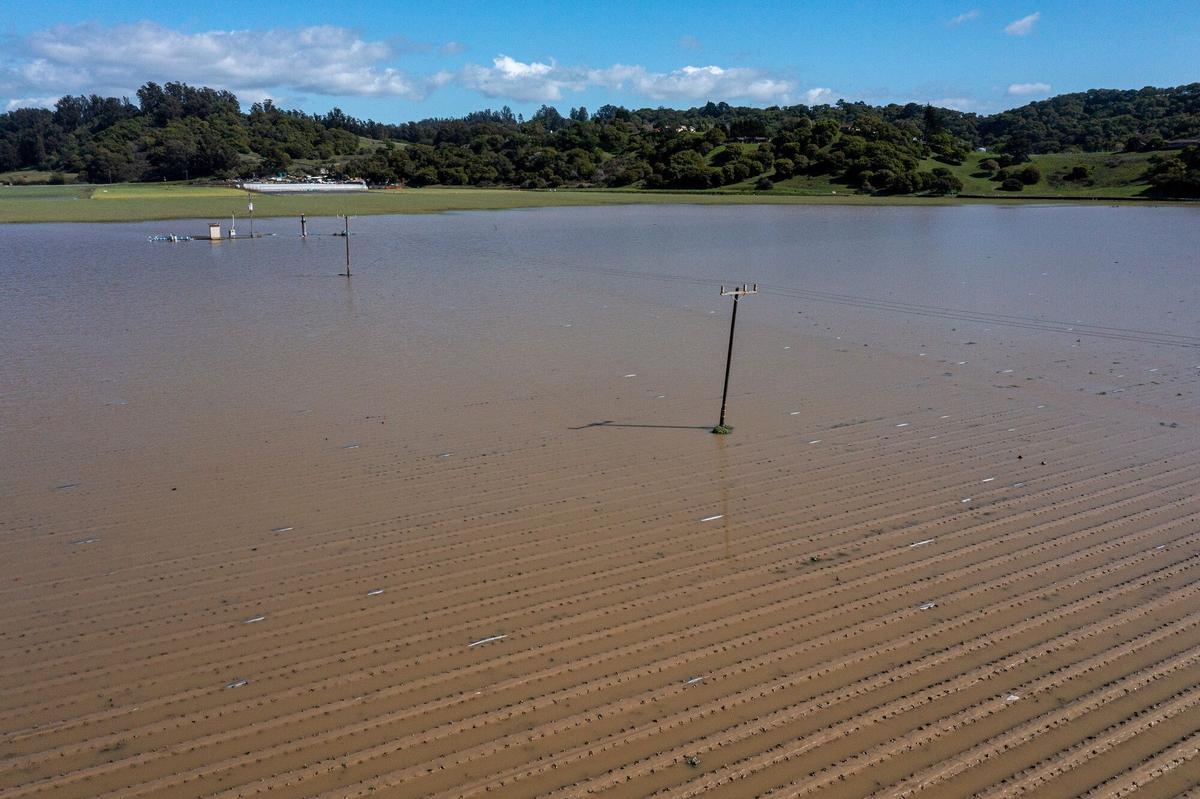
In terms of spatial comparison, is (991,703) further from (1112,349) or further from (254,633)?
(1112,349)

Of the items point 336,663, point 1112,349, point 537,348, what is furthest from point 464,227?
point 336,663

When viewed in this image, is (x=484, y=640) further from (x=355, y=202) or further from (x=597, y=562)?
(x=355, y=202)

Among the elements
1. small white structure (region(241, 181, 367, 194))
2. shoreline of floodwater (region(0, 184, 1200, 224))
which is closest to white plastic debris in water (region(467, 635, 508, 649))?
shoreline of floodwater (region(0, 184, 1200, 224))

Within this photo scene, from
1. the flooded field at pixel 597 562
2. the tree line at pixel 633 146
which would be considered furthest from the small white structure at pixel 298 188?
the flooded field at pixel 597 562

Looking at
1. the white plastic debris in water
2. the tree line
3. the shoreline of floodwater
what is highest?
the tree line

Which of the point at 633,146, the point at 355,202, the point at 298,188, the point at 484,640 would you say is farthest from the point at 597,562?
the point at 633,146

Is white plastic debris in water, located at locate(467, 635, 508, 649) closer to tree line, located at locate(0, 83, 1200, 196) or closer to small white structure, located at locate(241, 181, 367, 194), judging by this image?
tree line, located at locate(0, 83, 1200, 196)
